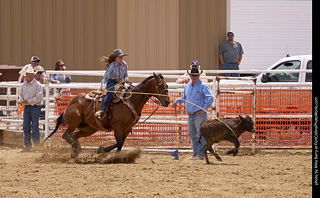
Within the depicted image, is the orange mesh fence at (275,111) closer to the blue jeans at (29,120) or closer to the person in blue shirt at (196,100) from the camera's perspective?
the person in blue shirt at (196,100)

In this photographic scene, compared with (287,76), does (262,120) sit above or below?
below

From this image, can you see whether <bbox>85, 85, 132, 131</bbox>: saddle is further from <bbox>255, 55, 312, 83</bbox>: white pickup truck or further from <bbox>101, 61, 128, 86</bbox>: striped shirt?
<bbox>255, 55, 312, 83</bbox>: white pickup truck

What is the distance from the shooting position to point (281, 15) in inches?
Answer: 1103

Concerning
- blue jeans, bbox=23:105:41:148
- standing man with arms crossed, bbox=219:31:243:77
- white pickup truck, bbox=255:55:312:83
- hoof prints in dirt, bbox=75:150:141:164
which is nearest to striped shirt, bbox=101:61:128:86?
hoof prints in dirt, bbox=75:150:141:164

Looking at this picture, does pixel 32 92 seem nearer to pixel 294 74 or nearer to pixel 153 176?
pixel 153 176

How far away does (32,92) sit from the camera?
551 inches

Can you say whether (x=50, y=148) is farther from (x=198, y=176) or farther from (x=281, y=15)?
(x=281, y=15)

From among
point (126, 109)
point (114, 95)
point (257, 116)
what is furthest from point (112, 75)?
point (257, 116)

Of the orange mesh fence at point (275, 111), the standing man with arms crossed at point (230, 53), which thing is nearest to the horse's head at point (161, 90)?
the orange mesh fence at point (275, 111)

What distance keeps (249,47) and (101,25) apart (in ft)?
31.2

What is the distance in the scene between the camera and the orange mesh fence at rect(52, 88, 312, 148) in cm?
1371

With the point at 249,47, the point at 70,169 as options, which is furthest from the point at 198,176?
the point at 249,47

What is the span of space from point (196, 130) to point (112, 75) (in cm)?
183

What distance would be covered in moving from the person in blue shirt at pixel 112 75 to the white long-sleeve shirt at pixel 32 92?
2.21 m
